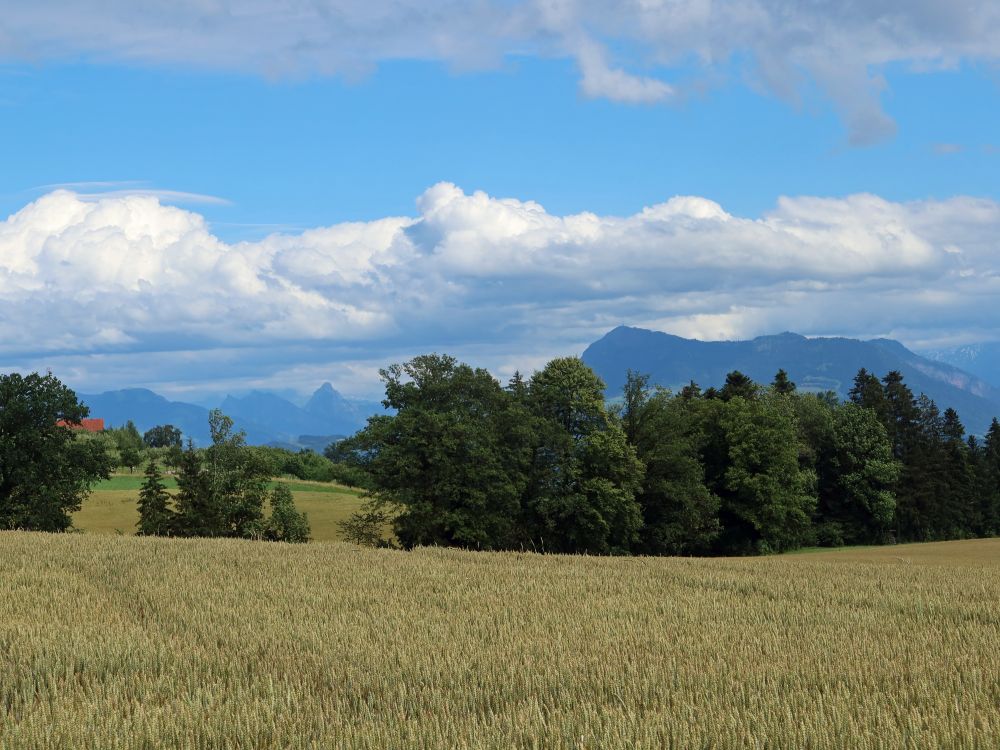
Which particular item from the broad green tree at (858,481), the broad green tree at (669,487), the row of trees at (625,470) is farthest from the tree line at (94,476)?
the broad green tree at (858,481)

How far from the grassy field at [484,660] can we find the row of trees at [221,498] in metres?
40.1

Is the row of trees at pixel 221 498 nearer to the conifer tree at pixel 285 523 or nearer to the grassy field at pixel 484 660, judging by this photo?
the conifer tree at pixel 285 523

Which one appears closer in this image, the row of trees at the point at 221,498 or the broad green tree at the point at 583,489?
the row of trees at the point at 221,498

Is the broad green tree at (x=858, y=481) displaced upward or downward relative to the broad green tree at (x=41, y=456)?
downward

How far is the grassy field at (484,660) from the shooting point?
8.23 meters

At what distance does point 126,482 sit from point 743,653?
10815 centimetres

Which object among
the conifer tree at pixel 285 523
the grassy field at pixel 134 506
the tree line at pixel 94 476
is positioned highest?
the tree line at pixel 94 476

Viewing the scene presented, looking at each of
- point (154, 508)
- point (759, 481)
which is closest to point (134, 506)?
point (154, 508)

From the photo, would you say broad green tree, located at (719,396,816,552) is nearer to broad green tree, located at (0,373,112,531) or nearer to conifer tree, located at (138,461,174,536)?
conifer tree, located at (138,461,174,536)

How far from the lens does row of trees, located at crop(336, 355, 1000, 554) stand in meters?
59.2

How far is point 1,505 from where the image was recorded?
56.6 metres

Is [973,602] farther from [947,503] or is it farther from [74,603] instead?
[947,503]

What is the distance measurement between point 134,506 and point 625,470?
51.2 metres

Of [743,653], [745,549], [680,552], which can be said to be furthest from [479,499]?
[743,653]
